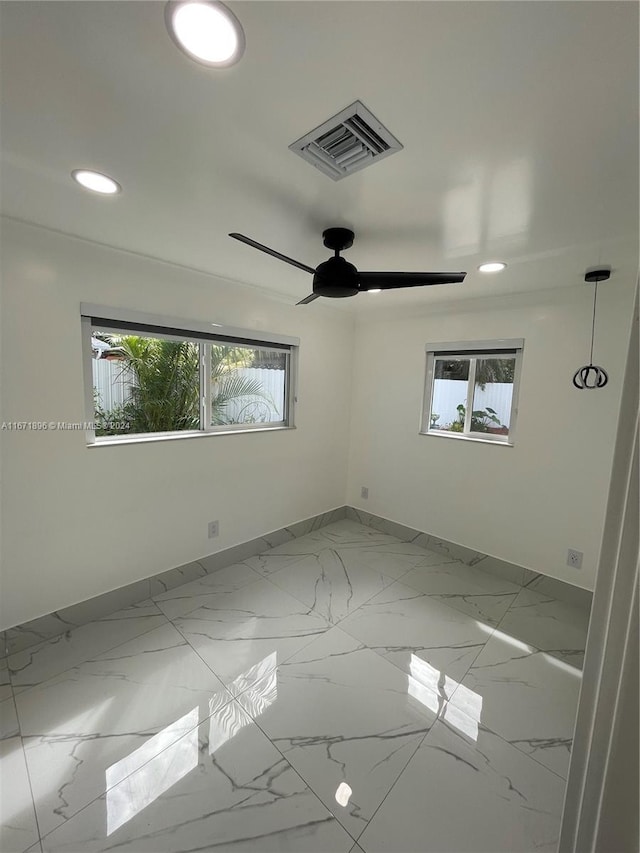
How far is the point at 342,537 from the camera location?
3.50 metres

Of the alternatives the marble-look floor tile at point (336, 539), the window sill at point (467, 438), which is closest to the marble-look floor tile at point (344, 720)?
the marble-look floor tile at point (336, 539)

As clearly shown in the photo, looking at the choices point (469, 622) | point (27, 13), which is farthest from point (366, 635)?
point (27, 13)

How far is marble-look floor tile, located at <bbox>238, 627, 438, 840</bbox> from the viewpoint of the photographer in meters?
1.32

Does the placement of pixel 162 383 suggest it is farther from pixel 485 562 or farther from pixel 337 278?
pixel 485 562

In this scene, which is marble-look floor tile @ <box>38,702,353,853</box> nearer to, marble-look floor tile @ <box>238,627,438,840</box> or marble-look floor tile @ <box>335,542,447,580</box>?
marble-look floor tile @ <box>238,627,438,840</box>

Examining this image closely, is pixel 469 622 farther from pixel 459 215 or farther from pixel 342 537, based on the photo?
pixel 459 215

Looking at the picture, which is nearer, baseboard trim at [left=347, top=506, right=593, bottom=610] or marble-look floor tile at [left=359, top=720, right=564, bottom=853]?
marble-look floor tile at [left=359, top=720, right=564, bottom=853]

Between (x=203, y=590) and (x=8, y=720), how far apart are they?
1.13 meters

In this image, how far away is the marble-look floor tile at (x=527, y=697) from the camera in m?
1.52

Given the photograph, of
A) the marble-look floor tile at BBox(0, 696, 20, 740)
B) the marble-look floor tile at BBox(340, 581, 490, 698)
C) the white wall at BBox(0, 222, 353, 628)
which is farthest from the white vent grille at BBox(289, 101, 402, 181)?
the marble-look floor tile at BBox(0, 696, 20, 740)

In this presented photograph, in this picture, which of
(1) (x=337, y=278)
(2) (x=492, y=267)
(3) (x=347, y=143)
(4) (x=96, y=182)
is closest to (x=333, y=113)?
(3) (x=347, y=143)

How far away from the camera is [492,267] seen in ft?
6.88

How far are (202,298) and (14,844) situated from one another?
2616mm

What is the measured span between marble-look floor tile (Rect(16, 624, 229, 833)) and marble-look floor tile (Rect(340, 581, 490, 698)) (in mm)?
942
